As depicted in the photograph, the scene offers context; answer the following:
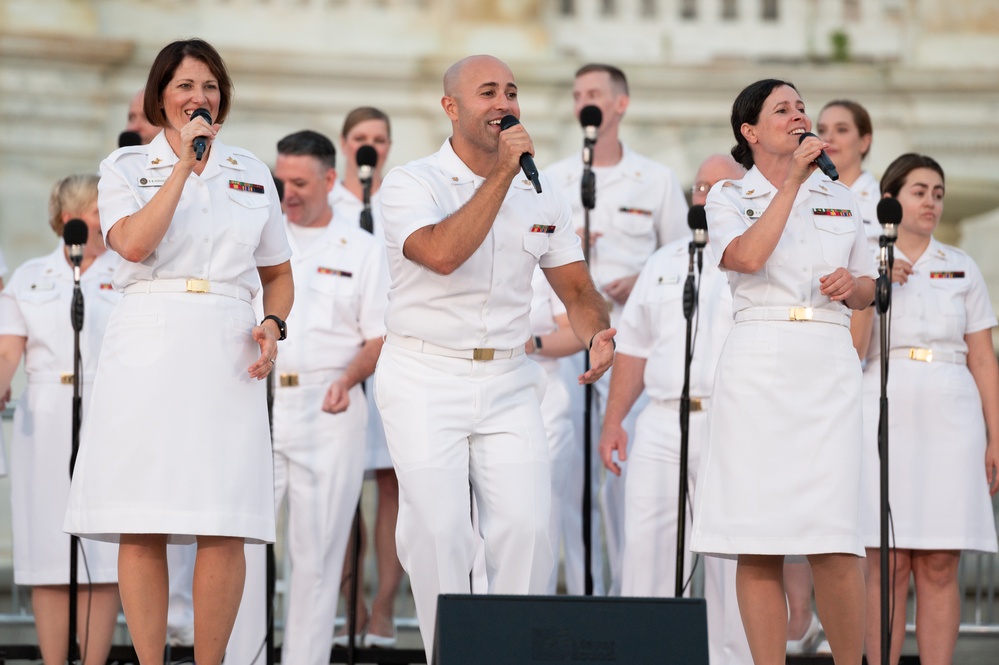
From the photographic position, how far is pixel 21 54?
887 centimetres

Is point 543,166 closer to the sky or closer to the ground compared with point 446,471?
closer to the sky

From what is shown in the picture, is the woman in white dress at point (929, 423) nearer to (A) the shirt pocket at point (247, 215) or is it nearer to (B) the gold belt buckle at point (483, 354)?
(B) the gold belt buckle at point (483, 354)

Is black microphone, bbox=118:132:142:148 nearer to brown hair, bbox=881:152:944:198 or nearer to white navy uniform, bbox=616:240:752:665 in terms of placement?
white navy uniform, bbox=616:240:752:665

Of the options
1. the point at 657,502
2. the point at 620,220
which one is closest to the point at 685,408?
the point at 657,502

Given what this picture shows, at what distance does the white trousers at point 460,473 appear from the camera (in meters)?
4.59

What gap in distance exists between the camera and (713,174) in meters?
6.02

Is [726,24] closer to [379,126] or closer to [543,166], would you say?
[543,166]

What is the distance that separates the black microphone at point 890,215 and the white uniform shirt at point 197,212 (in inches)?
71.1

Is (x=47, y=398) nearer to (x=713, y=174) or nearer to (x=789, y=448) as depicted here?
(x=713, y=174)

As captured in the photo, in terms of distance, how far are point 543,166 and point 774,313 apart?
14.0ft

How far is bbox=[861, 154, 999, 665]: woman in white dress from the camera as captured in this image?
19.1 ft

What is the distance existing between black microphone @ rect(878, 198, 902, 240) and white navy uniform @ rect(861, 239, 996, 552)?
2.42 feet

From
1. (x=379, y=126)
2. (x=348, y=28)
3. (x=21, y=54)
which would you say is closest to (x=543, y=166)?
(x=348, y=28)

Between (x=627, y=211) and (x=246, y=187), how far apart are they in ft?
8.18
